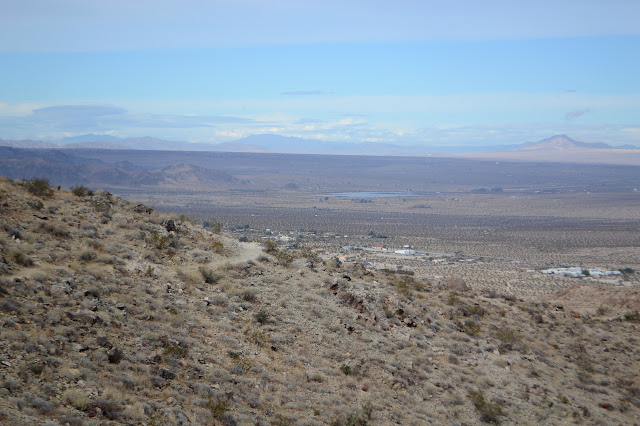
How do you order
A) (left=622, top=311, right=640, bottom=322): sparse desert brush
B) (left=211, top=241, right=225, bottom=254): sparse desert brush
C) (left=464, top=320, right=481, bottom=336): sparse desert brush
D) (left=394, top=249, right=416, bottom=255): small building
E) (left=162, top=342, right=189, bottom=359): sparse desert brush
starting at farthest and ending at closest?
(left=394, top=249, right=416, bottom=255): small building < (left=622, top=311, right=640, bottom=322): sparse desert brush < (left=211, top=241, right=225, bottom=254): sparse desert brush < (left=464, top=320, right=481, bottom=336): sparse desert brush < (left=162, top=342, right=189, bottom=359): sparse desert brush

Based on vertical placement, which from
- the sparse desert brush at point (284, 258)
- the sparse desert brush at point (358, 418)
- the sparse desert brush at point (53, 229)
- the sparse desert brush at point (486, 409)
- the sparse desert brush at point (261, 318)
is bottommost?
the sparse desert brush at point (486, 409)

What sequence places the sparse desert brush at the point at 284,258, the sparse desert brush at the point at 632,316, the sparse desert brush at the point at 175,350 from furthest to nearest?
the sparse desert brush at the point at 632,316, the sparse desert brush at the point at 284,258, the sparse desert brush at the point at 175,350

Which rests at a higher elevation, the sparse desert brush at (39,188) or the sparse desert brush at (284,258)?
the sparse desert brush at (39,188)

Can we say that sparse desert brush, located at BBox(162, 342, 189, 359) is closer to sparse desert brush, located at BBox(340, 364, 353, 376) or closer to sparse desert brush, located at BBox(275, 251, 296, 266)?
sparse desert brush, located at BBox(340, 364, 353, 376)

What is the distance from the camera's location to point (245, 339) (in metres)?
13.4

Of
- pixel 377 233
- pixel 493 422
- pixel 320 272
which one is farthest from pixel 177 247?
pixel 377 233

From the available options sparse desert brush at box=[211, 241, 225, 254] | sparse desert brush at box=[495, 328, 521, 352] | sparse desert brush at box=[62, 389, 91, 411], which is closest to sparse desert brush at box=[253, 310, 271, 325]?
sparse desert brush at box=[211, 241, 225, 254]

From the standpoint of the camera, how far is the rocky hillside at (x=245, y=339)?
9.70m

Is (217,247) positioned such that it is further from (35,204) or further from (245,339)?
(245,339)

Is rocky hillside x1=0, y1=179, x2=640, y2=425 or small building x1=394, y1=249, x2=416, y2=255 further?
small building x1=394, y1=249, x2=416, y2=255

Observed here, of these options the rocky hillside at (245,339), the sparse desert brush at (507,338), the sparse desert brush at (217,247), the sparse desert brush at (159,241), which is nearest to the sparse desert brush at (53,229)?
the rocky hillside at (245,339)

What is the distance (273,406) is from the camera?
1089cm

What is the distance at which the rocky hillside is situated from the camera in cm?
970

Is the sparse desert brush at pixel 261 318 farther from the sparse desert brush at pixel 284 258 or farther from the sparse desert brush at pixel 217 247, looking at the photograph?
the sparse desert brush at pixel 217 247
